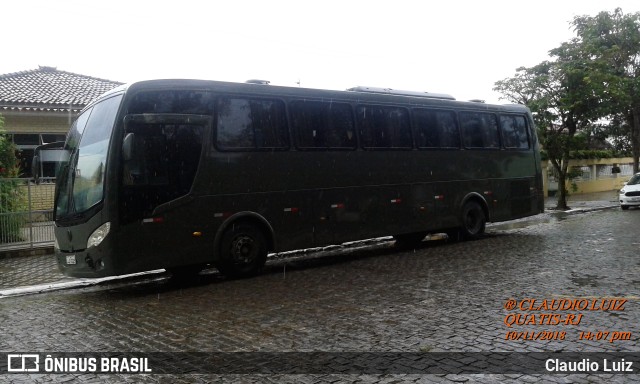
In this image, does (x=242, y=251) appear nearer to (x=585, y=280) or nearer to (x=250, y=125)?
(x=250, y=125)

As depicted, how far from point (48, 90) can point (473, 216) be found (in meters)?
16.9

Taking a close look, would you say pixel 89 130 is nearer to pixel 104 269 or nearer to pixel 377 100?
pixel 104 269

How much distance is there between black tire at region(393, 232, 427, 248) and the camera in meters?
14.0

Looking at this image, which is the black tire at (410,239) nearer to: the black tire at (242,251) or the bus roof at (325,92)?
the bus roof at (325,92)

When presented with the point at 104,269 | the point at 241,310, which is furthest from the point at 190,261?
the point at 241,310

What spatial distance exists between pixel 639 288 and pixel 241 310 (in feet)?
18.0

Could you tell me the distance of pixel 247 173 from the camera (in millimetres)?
9828

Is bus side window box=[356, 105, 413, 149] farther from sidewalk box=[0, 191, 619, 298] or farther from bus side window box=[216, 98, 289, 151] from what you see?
sidewalk box=[0, 191, 619, 298]

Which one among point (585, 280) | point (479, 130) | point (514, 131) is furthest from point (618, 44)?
point (585, 280)

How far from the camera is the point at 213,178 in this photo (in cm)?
940

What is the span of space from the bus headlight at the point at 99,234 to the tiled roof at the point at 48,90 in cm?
1263

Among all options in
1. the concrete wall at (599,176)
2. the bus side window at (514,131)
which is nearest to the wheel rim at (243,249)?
the bus side window at (514,131)

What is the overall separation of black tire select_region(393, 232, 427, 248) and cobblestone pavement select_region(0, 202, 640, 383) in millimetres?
2365

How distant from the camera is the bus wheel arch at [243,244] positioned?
9547mm
